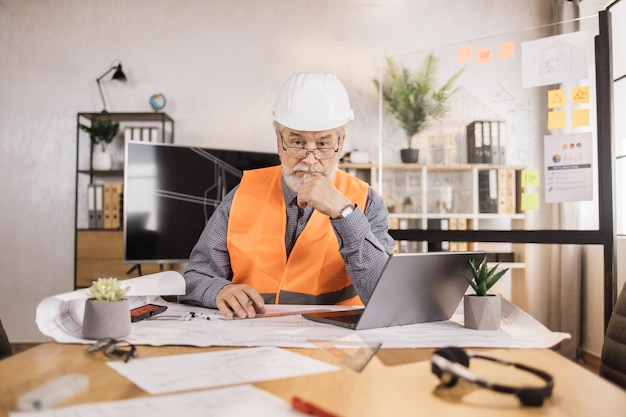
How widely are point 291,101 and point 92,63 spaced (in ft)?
12.1

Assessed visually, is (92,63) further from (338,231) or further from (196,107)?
(338,231)

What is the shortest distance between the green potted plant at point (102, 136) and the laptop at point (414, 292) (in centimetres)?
366

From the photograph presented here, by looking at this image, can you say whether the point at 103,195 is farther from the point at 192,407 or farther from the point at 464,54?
the point at 192,407

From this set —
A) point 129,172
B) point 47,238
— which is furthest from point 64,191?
point 129,172

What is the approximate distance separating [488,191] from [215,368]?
2.66 m

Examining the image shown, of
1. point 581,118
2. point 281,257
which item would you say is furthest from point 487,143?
point 281,257

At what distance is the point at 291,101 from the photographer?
1.75 m

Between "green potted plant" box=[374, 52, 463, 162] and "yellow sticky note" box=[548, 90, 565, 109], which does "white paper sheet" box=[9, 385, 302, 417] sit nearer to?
"yellow sticky note" box=[548, 90, 565, 109]

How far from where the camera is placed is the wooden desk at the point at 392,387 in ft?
2.30

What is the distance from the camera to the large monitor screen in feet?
13.2

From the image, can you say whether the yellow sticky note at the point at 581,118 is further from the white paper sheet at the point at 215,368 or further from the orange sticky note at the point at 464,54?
the white paper sheet at the point at 215,368

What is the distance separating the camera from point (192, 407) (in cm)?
68

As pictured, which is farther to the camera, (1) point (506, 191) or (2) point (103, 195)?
(2) point (103, 195)

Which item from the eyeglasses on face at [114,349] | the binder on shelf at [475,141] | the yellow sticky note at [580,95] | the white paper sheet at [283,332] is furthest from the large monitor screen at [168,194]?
the eyeglasses on face at [114,349]
